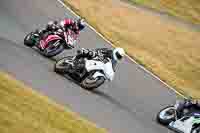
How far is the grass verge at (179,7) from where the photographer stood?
3684 centimetres

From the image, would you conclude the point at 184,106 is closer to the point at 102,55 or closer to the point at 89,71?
the point at 102,55

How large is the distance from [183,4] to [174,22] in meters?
3.38

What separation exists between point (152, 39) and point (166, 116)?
13.3 m

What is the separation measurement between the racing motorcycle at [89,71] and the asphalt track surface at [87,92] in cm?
34

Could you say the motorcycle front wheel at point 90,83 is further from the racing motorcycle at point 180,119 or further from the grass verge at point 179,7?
the grass verge at point 179,7

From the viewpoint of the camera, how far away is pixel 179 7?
3791 cm

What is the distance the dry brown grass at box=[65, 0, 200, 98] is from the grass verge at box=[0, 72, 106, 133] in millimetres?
13081

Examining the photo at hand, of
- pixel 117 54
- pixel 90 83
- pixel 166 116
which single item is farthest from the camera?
pixel 166 116

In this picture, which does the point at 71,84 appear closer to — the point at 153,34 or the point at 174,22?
the point at 153,34

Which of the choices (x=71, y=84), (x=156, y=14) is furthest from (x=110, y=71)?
(x=156, y=14)

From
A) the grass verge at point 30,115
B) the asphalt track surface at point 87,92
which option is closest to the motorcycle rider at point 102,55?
the asphalt track surface at point 87,92

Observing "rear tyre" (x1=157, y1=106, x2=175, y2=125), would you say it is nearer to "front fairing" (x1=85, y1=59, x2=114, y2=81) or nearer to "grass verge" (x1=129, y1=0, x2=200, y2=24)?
"front fairing" (x1=85, y1=59, x2=114, y2=81)

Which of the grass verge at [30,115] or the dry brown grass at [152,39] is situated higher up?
the grass verge at [30,115]

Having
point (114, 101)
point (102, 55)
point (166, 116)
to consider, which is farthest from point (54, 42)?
point (166, 116)
